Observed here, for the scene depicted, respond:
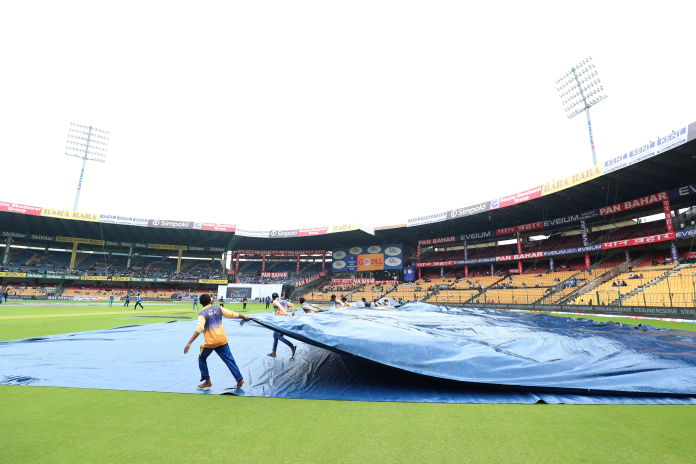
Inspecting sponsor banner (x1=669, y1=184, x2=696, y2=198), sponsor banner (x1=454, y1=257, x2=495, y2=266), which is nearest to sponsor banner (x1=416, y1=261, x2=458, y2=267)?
sponsor banner (x1=454, y1=257, x2=495, y2=266)

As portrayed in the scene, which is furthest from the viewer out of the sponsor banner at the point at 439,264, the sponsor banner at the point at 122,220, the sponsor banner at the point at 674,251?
the sponsor banner at the point at 122,220

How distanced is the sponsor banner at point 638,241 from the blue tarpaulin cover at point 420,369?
2596cm

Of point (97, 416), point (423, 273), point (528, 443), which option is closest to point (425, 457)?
point (528, 443)

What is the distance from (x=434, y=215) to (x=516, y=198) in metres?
9.63

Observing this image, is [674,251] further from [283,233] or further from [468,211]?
[283,233]

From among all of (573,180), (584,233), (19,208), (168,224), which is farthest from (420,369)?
(19,208)

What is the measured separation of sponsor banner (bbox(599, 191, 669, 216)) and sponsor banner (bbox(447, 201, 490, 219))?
10.8 meters

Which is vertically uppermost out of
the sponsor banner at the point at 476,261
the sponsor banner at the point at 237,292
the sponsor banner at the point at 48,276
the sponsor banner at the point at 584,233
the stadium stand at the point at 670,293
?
the sponsor banner at the point at 584,233

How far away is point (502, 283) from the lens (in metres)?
32.9

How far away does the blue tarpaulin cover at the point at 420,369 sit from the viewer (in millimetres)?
4086

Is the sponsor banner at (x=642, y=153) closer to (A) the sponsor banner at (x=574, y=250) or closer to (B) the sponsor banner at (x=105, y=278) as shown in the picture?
(A) the sponsor banner at (x=574, y=250)

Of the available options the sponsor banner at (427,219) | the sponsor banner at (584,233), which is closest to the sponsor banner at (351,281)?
the sponsor banner at (427,219)

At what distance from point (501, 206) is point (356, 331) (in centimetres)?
2990

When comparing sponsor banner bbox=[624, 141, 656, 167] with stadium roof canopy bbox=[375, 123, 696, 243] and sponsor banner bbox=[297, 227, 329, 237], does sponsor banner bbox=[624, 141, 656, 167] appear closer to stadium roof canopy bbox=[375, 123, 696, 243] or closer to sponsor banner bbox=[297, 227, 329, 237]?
stadium roof canopy bbox=[375, 123, 696, 243]
